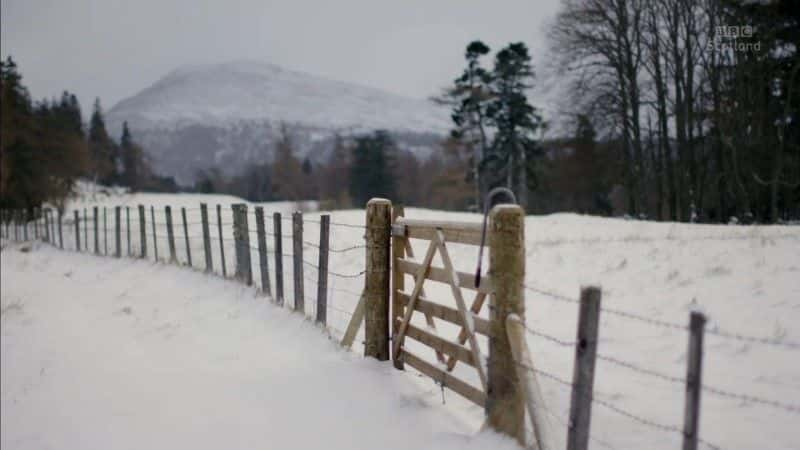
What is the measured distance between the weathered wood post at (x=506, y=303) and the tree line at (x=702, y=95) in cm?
2028

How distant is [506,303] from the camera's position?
170 inches

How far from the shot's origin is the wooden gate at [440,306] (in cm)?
477

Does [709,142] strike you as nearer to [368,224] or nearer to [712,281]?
[712,281]

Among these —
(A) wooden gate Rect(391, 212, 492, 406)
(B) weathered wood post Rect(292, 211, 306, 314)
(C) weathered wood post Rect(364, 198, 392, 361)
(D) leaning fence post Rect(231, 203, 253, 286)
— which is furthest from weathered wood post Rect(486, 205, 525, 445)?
(D) leaning fence post Rect(231, 203, 253, 286)

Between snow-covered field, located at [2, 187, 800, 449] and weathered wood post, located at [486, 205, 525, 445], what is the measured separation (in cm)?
23

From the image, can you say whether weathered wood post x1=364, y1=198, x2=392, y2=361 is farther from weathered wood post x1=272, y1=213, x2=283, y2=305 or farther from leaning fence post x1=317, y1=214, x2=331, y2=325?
weathered wood post x1=272, y1=213, x2=283, y2=305

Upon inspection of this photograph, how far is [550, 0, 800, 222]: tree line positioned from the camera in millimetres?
21812

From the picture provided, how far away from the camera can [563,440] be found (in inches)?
193

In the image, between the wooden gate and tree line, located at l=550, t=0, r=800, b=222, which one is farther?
tree line, located at l=550, t=0, r=800, b=222

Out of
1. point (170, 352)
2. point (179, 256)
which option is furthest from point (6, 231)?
point (170, 352)

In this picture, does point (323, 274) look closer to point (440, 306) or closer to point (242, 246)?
point (440, 306)

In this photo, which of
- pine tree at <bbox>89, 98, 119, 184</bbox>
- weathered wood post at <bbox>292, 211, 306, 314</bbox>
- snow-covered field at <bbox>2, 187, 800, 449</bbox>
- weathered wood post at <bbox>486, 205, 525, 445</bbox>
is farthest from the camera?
pine tree at <bbox>89, 98, 119, 184</bbox>

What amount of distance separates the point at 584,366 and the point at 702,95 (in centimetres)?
2512

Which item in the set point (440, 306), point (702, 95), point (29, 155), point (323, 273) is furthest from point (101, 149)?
point (440, 306)
